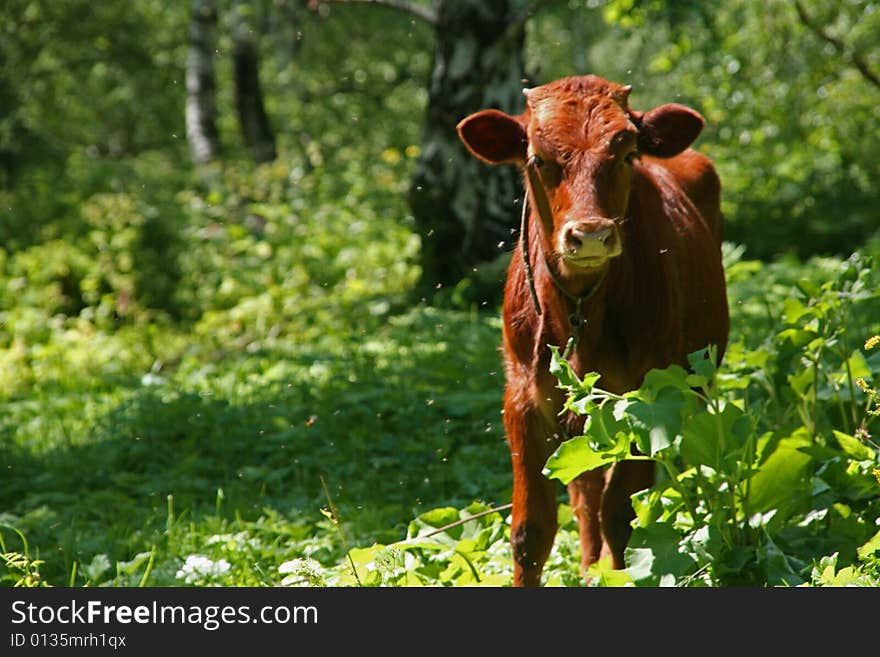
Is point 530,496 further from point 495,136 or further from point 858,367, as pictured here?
point 858,367

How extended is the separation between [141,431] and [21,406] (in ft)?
5.52

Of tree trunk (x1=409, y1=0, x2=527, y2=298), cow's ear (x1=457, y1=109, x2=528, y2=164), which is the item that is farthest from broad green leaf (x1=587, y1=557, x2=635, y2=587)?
tree trunk (x1=409, y1=0, x2=527, y2=298)

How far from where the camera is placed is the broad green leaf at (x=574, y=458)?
11.7ft

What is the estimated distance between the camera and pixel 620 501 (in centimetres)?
431

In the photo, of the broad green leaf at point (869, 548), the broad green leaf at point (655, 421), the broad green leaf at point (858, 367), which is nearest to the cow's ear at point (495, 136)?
the broad green leaf at point (655, 421)

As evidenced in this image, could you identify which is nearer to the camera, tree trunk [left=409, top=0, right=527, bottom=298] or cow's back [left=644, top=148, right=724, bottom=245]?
cow's back [left=644, top=148, right=724, bottom=245]

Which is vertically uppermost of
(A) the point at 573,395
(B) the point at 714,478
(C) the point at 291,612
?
(A) the point at 573,395

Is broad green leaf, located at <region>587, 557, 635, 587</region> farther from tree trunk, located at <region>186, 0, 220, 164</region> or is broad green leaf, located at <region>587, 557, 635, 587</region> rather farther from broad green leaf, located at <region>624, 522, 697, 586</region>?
tree trunk, located at <region>186, 0, 220, 164</region>

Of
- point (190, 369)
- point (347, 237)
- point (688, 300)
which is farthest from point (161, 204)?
point (688, 300)

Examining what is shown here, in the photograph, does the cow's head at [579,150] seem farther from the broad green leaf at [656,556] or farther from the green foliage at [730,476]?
the broad green leaf at [656,556]

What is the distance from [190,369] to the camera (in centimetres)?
883

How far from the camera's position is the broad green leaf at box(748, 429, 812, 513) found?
398cm

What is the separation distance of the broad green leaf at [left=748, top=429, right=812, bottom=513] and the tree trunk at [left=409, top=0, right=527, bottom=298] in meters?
5.55

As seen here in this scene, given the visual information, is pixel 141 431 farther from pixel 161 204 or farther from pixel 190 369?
pixel 161 204
